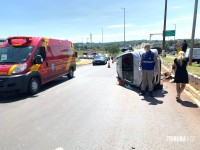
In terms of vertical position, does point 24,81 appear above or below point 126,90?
above

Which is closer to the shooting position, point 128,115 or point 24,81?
point 128,115

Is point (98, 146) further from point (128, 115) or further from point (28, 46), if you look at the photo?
point (28, 46)

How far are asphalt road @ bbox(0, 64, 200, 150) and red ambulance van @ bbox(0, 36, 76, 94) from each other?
65cm

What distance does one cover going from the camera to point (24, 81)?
8.98 meters

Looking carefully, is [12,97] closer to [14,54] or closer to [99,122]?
[14,54]

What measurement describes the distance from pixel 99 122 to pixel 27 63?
477cm

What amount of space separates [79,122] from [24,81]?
3.99 metres

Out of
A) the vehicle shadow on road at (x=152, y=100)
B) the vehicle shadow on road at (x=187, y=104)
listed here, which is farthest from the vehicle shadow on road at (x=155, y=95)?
the vehicle shadow on road at (x=187, y=104)

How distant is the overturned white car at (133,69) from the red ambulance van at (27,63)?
10.9 feet

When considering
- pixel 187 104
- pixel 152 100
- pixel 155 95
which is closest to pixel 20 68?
pixel 152 100

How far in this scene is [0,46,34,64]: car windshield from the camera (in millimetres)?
9486

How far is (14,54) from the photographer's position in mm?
9711

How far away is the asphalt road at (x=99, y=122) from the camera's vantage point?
15.0 ft

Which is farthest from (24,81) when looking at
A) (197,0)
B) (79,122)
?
(197,0)
